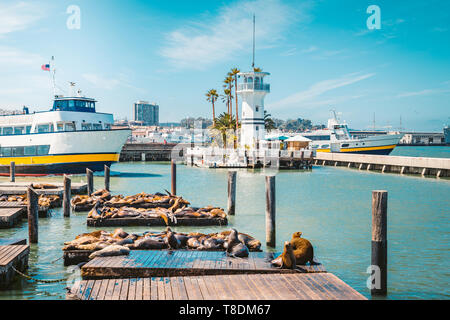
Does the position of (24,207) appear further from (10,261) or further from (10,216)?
(10,261)

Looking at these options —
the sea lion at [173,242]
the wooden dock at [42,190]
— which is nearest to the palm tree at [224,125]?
the wooden dock at [42,190]

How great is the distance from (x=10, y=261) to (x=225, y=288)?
189 inches

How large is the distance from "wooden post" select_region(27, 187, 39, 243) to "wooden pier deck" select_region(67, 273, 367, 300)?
569cm

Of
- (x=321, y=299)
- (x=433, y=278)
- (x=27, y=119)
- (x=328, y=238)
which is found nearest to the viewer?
(x=321, y=299)

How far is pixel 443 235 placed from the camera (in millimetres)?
14727

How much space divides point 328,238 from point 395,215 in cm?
615

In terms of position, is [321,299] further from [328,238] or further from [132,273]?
[328,238]

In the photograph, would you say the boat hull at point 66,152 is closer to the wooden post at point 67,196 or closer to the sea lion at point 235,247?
the wooden post at point 67,196

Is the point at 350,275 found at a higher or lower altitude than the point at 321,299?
lower

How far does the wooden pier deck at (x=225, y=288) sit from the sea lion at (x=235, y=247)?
1.35 meters

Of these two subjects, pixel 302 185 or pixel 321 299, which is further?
pixel 302 185
